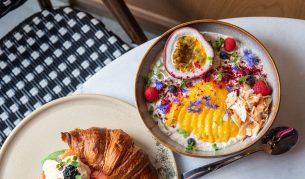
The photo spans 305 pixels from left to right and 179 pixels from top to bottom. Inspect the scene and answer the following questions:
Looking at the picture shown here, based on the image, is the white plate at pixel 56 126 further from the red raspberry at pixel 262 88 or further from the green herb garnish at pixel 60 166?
the red raspberry at pixel 262 88

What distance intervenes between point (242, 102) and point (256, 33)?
0.67ft

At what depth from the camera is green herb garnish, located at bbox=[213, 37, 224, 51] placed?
1133 mm

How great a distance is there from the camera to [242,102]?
1070 mm

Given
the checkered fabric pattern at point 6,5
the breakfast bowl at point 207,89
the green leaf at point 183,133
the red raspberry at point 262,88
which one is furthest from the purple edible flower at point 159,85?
the checkered fabric pattern at point 6,5

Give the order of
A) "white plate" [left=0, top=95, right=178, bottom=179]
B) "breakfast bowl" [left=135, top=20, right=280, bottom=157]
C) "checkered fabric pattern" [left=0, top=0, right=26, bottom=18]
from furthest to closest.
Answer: "checkered fabric pattern" [left=0, top=0, right=26, bottom=18] < "white plate" [left=0, top=95, right=178, bottom=179] < "breakfast bowl" [left=135, top=20, right=280, bottom=157]

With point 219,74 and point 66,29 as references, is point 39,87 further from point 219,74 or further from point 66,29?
point 219,74

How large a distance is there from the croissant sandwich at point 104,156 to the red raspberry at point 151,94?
0.34 feet

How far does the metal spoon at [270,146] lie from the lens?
107 cm

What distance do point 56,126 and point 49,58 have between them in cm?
35

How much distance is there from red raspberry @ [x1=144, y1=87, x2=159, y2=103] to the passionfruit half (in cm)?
6

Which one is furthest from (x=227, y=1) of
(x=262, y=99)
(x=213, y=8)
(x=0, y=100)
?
(x=0, y=100)

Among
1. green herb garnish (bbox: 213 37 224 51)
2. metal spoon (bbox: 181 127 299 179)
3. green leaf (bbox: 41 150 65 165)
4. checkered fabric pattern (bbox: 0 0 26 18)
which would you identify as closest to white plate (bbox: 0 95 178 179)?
green leaf (bbox: 41 150 65 165)

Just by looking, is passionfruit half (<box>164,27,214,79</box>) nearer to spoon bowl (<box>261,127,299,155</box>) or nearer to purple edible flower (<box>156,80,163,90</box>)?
purple edible flower (<box>156,80,163,90</box>)

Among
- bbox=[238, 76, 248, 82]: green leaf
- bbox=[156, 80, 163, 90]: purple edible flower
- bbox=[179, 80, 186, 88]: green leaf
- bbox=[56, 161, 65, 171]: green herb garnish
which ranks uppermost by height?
bbox=[156, 80, 163, 90]: purple edible flower
